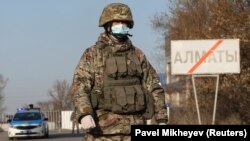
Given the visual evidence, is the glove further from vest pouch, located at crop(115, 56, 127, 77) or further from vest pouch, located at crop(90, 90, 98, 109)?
vest pouch, located at crop(115, 56, 127, 77)

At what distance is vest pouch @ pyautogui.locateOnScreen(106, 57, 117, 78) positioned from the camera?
6.69 meters

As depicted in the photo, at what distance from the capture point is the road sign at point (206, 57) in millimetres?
18281

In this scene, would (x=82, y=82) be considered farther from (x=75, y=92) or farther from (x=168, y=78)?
(x=168, y=78)

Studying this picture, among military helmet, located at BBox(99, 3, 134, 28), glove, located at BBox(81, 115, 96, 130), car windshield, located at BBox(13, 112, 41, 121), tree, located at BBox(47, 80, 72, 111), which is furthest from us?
tree, located at BBox(47, 80, 72, 111)

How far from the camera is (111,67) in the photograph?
22.0 feet

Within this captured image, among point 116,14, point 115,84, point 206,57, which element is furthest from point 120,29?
point 206,57

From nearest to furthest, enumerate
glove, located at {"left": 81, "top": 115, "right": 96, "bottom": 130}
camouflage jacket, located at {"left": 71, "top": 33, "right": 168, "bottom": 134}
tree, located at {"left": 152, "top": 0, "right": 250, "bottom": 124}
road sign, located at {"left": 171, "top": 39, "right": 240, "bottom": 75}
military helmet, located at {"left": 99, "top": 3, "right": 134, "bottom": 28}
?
1. glove, located at {"left": 81, "top": 115, "right": 96, "bottom": 130}
2. camouflage jacket, located at {"left": 71, "top": 33, "right": 168, "bottom": 134}
3. military helmet, located at {"left": 99, "top": 3, "right": 134, "bottom": 28}
4. road sign, located at {"left": 171, "top": 39, "right": 240, "bottom": 75}
5. tree, located at {"left": 152, "top": 0, "right": 250, "bottom": 124}

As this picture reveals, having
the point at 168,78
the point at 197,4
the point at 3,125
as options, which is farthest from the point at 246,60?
the point at 3,125

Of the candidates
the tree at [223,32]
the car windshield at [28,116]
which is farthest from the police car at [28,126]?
the tree at [223,32]

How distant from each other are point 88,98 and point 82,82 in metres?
0.18

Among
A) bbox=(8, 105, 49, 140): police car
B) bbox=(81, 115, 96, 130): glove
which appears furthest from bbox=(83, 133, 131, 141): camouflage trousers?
bbox=(8, 105, 49, 140): police car

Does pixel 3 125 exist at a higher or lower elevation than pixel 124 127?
lower

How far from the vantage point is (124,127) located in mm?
6688

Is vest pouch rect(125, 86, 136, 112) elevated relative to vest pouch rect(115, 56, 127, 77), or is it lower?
lower
